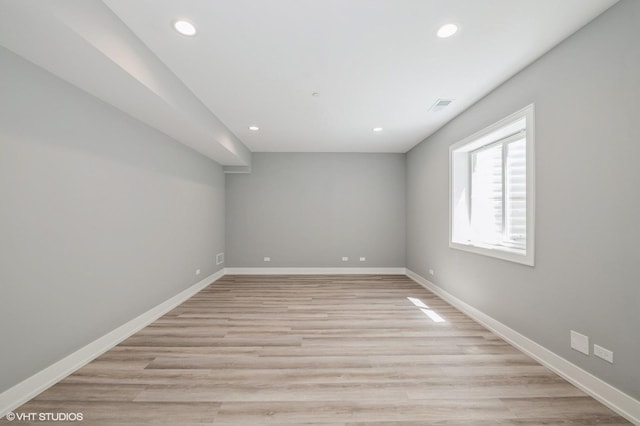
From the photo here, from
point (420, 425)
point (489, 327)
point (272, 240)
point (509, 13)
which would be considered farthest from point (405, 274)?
point (509, 13)

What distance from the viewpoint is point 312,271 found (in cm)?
593

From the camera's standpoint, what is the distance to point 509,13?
1831 millimetres

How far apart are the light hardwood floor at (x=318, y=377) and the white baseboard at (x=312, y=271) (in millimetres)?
2411

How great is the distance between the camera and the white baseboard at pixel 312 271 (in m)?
5.90

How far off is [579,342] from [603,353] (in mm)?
169

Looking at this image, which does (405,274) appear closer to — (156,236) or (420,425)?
(420,425)

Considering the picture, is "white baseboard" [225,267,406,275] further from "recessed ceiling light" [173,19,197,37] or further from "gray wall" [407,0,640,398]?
"recessed ceiling light" [173,19,197,37]

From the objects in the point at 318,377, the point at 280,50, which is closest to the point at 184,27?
the point at 280,50

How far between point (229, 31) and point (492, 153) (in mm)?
3504

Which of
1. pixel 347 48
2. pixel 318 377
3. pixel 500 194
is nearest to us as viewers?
pixel 318 377

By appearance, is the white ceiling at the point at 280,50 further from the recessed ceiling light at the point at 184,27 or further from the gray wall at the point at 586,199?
the gray wall at the point at 586,199

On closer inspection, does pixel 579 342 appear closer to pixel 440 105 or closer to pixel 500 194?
pixel 500 194

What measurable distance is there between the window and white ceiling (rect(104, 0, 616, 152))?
0.56m

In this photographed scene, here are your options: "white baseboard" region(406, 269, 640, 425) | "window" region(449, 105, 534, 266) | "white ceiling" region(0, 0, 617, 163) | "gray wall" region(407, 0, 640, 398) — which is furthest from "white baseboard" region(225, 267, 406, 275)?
"white ceiling" region(0, 0, 617, 163)
